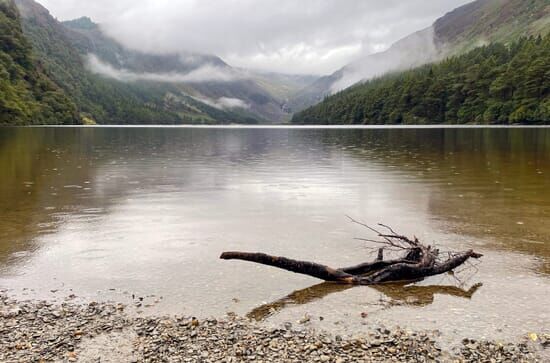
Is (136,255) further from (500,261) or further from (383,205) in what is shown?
(383,205)

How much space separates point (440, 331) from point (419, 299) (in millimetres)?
1901

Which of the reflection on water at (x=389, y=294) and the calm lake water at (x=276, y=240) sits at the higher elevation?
the calm lake water at (x=276, y=240)

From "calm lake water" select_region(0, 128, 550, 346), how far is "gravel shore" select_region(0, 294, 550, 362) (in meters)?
0.66

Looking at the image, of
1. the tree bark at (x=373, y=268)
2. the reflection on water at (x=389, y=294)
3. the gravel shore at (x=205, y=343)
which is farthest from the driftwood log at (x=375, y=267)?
the gravel shore at (x=205, y=343)

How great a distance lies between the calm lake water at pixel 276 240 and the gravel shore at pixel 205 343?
2.15 feet

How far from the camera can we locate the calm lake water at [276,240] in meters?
12.0

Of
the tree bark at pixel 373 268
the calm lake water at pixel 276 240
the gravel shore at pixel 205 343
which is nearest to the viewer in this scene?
the gravel shore at pixel 205 343

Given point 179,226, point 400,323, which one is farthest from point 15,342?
point 179,226

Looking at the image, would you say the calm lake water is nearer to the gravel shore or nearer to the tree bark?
the tree bark

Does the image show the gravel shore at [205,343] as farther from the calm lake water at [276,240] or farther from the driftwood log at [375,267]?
the driftwood log at [375,267]

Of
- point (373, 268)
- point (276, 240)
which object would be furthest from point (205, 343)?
point (276, 240)

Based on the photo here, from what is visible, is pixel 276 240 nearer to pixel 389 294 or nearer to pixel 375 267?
pixel 375 267

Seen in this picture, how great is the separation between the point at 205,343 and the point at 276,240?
8.64 metres

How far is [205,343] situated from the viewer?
32.4ft
